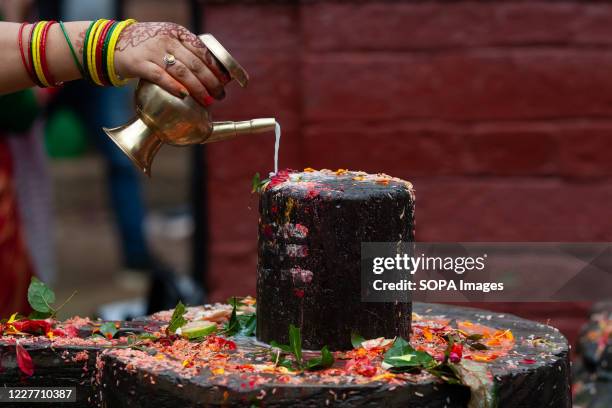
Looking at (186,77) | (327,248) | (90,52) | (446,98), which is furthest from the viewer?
(446,98)

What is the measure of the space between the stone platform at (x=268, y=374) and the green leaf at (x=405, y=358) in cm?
2

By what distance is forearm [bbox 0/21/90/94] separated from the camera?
2.35m

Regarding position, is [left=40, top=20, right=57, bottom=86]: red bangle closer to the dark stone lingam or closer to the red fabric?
the dark stone lingam

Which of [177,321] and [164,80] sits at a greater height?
[164,80]

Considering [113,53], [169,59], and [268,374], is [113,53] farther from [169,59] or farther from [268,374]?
[268,374]

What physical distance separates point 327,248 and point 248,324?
353 mm

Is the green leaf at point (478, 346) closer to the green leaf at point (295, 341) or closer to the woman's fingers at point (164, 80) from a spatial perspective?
the green leaf at point (295, 341)

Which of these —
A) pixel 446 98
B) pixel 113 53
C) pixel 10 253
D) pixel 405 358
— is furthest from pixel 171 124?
pixel 446 98

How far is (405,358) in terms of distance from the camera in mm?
Result: 1989

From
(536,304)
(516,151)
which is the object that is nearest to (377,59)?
(516,151)

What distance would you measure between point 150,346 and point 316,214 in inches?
16.6

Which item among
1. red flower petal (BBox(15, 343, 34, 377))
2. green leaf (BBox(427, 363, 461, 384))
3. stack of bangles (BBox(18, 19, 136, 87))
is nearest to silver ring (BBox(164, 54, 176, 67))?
stack of bangles (BBox(18, 19, 136, 87))

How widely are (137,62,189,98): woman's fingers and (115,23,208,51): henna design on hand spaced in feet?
0.20

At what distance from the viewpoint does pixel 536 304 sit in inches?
166
